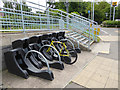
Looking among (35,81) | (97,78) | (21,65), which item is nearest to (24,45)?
(21,65)

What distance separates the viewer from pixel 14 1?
411 centimetres

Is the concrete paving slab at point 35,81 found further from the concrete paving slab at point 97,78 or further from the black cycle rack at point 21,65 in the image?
the concrete paving slab at point 97,78

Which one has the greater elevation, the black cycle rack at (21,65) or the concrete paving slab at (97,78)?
the black cycle rack at (21,65)

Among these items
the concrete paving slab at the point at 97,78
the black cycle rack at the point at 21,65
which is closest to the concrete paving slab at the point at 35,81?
the black cycle rack at the point at 21,65

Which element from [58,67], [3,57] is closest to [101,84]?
[58,67]

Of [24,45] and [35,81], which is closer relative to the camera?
[35,81]

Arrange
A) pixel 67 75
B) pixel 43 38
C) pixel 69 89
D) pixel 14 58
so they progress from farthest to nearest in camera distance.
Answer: pixel 43 38 < pixel 67 75 < pixel 14 58 < pixel 69 89

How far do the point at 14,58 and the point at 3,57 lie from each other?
2.13ft

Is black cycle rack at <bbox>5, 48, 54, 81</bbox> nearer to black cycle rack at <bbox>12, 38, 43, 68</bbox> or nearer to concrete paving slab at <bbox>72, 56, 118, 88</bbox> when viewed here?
black cycle rack at <bbox>12, 38, 43, 68</bbox>

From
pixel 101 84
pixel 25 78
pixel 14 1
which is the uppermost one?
pixel 14 1

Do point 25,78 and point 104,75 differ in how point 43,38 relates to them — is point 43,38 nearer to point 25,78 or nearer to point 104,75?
point 25,78

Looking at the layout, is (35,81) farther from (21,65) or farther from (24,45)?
(24,45)

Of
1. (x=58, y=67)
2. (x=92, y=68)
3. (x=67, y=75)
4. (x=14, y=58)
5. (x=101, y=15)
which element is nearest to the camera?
(x=14, y=58)

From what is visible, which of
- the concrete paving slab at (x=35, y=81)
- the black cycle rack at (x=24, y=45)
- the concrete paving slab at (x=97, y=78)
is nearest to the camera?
the concrete paving slab at (x=35, y=81)
